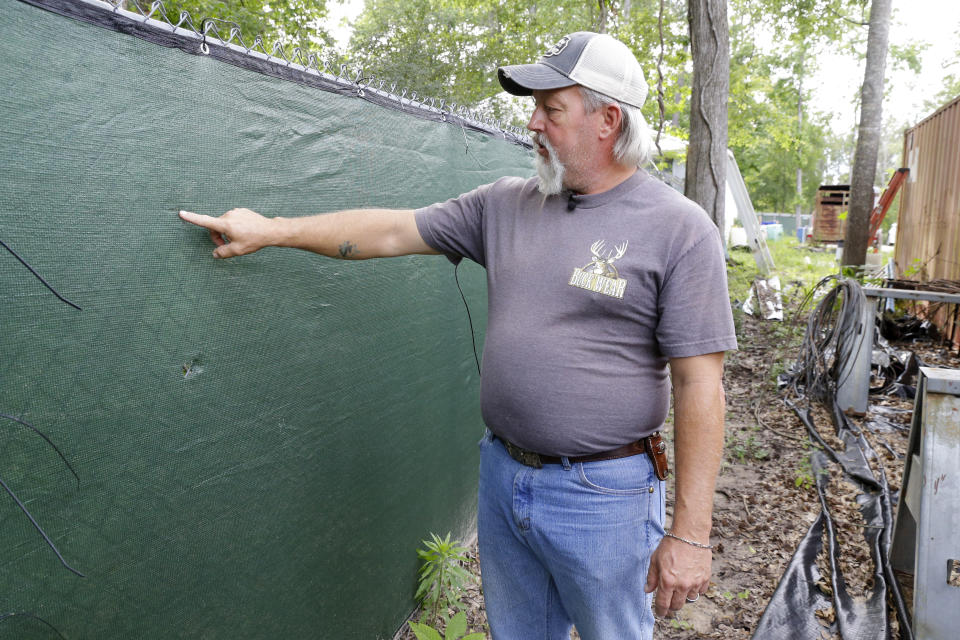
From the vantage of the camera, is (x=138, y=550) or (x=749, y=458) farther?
(x=749, y=458)

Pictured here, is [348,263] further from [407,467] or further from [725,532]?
[725,532]

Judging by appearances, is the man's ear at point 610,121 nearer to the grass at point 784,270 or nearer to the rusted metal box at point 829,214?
the grass at point 784,270

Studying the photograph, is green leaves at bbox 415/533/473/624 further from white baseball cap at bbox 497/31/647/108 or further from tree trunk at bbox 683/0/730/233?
tree trunk at bbox 683/0/730/233

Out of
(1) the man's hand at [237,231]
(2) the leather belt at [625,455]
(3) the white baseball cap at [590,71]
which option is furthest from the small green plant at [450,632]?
(3) the white baseball cap at [590,71]

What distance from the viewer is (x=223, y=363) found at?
5.35 feet

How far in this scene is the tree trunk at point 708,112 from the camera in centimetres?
541

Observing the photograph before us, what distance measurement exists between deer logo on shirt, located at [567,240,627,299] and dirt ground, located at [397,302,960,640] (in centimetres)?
179

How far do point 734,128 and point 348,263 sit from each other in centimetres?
1466

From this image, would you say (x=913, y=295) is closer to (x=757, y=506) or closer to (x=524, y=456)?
(x=757, y=506)

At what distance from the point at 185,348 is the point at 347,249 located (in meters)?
0.54

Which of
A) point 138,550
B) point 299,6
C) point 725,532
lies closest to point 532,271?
point 138,550

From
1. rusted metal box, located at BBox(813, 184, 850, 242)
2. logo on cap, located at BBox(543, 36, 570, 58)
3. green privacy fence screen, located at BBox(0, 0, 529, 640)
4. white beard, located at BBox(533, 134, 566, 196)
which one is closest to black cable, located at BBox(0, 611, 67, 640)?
green privacy fence screen, located at BBox(0, 0, 529, 640)

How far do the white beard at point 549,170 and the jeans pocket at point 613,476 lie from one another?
75cm

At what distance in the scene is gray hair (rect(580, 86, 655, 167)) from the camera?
180 centimetres
